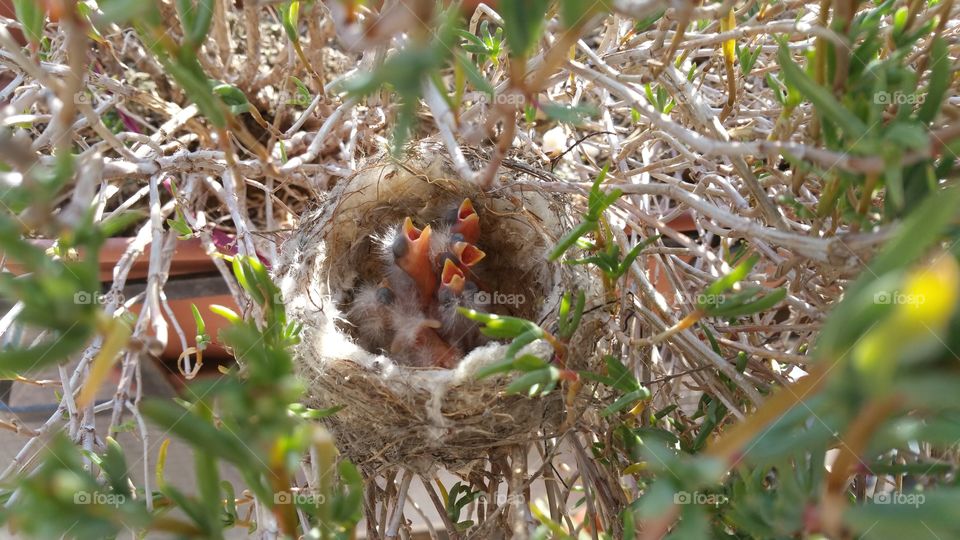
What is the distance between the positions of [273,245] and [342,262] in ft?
0.68

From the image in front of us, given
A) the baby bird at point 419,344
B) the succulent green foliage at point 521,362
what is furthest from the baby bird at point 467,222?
the succulent green foliage at point 521,362

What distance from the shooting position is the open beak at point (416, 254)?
1.26 metres

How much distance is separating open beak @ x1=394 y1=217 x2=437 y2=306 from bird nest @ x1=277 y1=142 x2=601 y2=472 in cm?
8

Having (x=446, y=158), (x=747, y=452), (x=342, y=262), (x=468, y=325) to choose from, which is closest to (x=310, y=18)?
(x=446, y=158)

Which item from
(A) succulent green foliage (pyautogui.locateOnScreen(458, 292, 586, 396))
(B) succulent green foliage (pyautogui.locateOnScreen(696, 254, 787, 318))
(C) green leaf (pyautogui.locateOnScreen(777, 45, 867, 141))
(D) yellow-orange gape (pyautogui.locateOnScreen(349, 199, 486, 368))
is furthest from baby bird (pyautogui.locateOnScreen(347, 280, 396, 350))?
(C) green leaf (pyautogui.locateOnScreen(777, 45, 867, 141))

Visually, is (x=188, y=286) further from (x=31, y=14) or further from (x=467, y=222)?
(x=31, y=14)

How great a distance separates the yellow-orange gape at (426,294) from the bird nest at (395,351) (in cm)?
2

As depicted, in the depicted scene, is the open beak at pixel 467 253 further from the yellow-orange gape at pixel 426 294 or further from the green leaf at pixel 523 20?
the green leaf at pixel 523 20

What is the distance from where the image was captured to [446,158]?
116cm

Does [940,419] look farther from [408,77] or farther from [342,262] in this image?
[342,262]

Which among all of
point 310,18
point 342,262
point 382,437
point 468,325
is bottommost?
point 382,437

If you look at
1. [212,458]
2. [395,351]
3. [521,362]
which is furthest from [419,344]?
[212,458]

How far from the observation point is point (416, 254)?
4.23 ft

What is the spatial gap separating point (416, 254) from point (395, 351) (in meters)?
0.17
